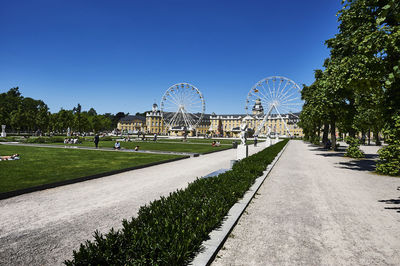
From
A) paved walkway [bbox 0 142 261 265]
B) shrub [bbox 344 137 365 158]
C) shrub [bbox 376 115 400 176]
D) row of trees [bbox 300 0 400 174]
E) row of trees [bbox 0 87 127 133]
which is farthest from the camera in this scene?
row of trees [bbox 0 87 127 133]

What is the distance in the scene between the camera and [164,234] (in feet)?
13.8

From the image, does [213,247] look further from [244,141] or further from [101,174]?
[244,141]

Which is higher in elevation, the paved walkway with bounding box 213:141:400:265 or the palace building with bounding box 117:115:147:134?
the palace building with bounding box 117:115:147:134

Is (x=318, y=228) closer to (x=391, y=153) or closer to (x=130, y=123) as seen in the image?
Answer: (x=391, y=153)

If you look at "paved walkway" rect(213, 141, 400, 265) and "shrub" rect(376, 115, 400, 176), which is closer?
"paved walkway" rect(213, 141, 400, 265)

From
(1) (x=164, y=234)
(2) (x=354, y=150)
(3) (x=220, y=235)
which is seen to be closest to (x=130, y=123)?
(2) (x=354, y=150)

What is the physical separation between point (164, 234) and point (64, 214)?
4.16 metres

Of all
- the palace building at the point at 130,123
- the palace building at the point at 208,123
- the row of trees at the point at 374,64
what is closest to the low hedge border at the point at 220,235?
the row of trees at the point at 374,64

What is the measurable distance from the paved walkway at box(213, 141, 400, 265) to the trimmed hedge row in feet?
2.20

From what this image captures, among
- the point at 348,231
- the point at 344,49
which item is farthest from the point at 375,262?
the point at 344,49

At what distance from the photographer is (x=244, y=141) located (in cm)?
1789

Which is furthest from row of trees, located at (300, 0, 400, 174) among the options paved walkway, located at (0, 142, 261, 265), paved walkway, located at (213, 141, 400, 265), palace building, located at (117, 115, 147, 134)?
palace building, located at (117, 115, 147, 134)

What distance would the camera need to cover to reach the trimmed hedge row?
3408 millimetres

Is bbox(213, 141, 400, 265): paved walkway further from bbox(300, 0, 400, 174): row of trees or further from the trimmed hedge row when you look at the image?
bbox(300, 0, 400, 174): row of trees
